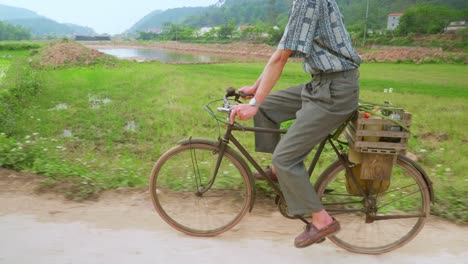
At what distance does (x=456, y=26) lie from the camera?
21.1 meters

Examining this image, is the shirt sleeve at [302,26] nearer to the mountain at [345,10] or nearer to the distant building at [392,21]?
the mountain at [345,10]

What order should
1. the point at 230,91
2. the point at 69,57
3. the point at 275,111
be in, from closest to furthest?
1. the point at 230,91
2. the point at 275,111
3. the point at 69,57

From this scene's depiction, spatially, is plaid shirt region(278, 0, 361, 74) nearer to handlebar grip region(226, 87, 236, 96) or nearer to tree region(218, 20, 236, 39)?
handlebar grip region(226, 87, 236, 96)

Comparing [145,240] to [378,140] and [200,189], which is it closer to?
[200,189]

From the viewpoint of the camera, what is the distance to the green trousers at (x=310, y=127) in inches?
99.7

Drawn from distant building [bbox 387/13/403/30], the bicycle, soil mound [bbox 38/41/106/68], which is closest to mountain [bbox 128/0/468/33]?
distant building [bbox 387/13/403/30]

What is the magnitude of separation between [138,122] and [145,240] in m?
6.59

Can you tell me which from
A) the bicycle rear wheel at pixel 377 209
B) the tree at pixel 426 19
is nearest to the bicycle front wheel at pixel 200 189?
the bicycle rear wheel at pixel 377 209

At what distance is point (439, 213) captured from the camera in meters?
3.42

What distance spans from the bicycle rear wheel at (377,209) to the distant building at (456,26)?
21.8 meters

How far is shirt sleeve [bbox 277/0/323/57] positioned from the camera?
7.60ft

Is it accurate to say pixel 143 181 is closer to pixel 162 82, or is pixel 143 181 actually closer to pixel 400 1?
pixel 162 82

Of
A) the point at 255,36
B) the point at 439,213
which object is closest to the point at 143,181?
the point at 439,213

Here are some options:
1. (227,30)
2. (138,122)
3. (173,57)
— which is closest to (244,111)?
(138,122)
